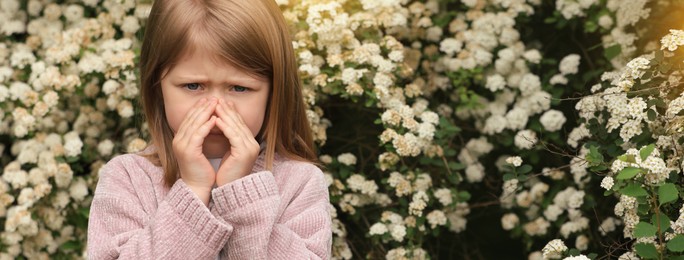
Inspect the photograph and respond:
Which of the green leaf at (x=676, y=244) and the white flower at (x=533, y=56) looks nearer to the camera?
the green leaf at (x=676, y=244)

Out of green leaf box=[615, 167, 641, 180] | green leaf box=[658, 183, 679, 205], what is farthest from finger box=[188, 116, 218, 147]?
green leaf box=[658, 183, 679, 205]

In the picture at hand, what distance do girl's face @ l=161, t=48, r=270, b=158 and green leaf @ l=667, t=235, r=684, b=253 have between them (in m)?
1.05

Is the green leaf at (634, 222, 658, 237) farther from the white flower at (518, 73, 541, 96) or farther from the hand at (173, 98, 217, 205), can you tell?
the white flower at (518, 73, 541, 96)

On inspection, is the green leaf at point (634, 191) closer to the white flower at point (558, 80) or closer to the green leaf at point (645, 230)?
the green leaf at point (645, 230)

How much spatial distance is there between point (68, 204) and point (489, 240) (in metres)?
1.79

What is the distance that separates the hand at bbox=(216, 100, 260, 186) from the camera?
7.30 ft

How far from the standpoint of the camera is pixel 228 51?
87.7 inches

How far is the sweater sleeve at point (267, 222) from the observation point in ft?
7.23

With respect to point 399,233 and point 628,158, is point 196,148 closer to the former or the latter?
point 628,158

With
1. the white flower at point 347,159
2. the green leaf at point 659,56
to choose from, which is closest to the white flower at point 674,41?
the green leaf at point 659,56

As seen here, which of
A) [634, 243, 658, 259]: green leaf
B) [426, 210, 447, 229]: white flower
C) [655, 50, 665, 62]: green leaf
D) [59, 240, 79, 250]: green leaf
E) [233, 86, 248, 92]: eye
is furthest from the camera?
[59, 240, 79, 250]: green leaf

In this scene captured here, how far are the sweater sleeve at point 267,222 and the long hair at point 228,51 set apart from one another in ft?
0.49

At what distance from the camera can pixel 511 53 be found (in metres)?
3.64

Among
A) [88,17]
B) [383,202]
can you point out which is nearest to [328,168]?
[383,202]
